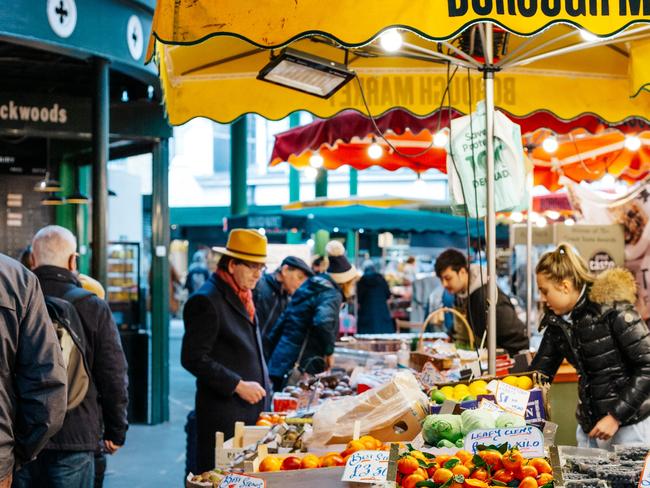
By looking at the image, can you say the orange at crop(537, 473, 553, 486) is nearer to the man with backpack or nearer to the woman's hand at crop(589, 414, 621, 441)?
the woman's hand at crop(589, 414, 621, 441)

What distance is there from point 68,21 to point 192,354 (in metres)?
3.42

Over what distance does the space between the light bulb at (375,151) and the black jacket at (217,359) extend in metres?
3.55

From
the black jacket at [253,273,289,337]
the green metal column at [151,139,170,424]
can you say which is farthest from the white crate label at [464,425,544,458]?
the green metal column at [151,139,170,424]

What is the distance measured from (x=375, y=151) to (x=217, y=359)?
12.6ft

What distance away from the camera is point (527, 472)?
293cm

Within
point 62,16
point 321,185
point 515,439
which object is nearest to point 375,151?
point 62,16

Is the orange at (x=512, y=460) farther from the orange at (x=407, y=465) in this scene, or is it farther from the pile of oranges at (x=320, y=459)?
the pile of oranges at (x=320, y=459)

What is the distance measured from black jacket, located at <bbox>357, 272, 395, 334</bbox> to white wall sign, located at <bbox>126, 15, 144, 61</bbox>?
7.00 metres

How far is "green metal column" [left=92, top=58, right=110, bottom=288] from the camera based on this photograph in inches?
319

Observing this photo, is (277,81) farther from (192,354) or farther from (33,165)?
(33,165)

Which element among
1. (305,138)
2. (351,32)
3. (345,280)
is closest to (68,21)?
(305,138)

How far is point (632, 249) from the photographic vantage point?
898 centimetres

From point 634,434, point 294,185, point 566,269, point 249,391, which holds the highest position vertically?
point 294,185

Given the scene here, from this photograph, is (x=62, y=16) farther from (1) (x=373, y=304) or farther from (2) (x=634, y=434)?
(1) (x=373, y=304)
